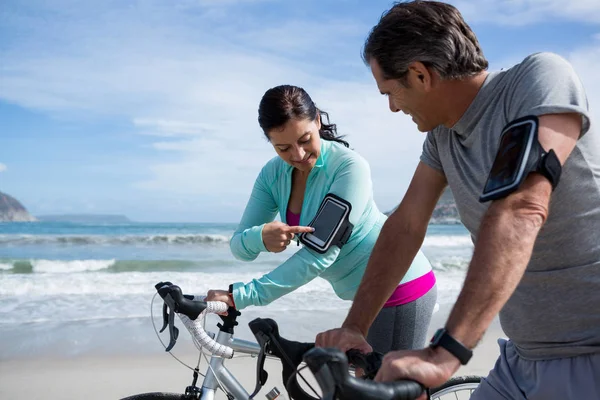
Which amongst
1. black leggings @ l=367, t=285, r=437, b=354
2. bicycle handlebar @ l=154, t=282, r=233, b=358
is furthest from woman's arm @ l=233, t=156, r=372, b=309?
black leggings @ l=367, t=285, r=437, b=354

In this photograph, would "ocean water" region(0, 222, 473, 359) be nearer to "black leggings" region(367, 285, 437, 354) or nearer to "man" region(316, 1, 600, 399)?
"black leggings" region(367, 285, 437, 354)

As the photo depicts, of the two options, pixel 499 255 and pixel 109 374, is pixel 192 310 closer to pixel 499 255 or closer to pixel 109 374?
pixel 499 255

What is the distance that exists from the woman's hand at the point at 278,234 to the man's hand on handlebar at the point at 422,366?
1564 mm

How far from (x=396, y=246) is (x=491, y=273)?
0.67 m

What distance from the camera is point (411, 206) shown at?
6.29ft

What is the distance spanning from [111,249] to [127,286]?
856 cm

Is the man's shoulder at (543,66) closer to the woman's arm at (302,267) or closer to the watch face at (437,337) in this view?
the watch face at (437,337)

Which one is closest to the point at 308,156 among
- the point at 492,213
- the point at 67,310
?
the point at 492,213

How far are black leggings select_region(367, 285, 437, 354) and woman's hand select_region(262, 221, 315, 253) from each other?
54 cm

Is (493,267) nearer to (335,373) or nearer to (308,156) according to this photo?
(335,373)

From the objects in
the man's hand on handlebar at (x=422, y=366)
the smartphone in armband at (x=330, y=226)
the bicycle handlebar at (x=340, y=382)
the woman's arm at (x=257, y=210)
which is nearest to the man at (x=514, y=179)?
the man's hand on handlebar at (x=422, y=366)

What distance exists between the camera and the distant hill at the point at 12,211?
114ft

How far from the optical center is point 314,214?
2.94 meters

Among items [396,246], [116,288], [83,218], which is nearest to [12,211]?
[83,218]
